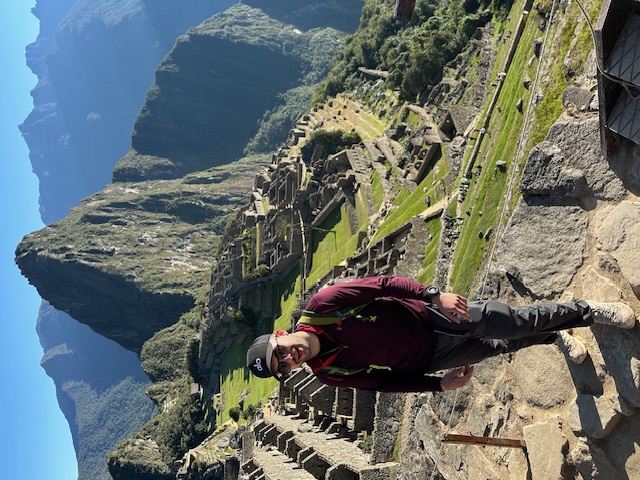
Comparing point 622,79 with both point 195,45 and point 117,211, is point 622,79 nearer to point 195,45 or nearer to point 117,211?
point 117,211

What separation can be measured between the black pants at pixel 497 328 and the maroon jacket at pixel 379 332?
0.15 meters

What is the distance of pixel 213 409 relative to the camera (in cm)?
5409

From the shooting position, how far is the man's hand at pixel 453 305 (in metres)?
5.56

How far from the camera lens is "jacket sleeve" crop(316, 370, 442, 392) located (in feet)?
20.0

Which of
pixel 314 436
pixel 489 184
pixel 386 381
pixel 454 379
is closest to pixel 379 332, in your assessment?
pixel 386 381

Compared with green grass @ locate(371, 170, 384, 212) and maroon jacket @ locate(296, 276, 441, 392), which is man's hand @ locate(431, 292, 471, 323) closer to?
maroon jacket @ locate(296, 276, 441, 392)

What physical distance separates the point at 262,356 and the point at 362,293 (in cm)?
Result: 116

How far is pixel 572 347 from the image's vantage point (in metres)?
6.05

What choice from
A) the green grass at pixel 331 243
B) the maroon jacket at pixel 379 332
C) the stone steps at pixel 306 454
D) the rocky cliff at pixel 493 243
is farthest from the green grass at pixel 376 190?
the maroon jacket at pixel 379 332

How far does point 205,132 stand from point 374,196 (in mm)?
125194

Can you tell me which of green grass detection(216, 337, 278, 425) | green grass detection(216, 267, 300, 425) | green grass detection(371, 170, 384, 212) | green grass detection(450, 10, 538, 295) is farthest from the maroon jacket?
green grass detection(216, 337, 278, 425)

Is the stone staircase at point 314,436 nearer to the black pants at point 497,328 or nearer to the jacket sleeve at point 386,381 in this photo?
the jacket sleeve at point 386,381

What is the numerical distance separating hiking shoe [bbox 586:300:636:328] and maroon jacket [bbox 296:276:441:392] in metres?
1.61

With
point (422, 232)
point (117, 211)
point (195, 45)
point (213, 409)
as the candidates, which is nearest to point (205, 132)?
point (195, 45)
